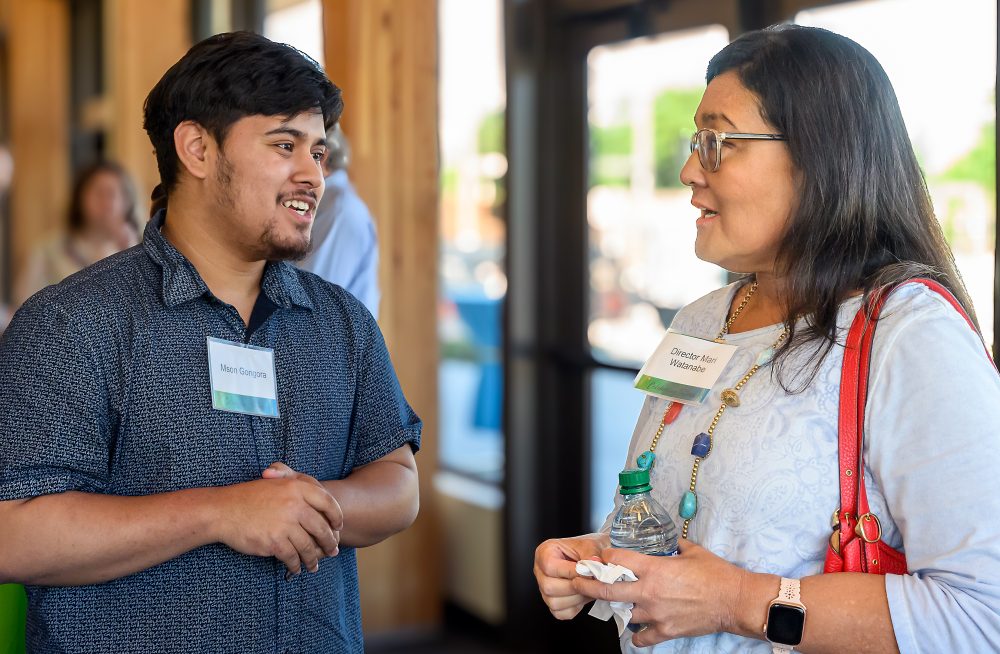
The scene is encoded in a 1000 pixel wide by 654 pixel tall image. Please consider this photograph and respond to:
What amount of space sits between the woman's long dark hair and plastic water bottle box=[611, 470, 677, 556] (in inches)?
10.8

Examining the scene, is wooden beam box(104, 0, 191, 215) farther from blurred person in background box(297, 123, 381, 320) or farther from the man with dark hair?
the man with dark hair

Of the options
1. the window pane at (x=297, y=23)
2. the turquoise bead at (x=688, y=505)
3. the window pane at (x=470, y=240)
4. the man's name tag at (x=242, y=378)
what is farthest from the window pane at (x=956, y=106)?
the window pane at (x=297, y=23)

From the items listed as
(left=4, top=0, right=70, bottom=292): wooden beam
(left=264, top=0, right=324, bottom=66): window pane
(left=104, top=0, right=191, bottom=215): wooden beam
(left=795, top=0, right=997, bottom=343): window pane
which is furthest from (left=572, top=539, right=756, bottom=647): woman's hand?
(left=4, top=0, right=70, bottom=292): wooden beam

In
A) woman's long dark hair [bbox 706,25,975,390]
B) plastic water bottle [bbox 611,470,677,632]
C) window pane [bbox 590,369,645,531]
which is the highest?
woman's long dark hair [bbox 706,25,975,390]

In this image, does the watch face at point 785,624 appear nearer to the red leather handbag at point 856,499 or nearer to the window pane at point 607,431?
the red leather handbag at point 856,499

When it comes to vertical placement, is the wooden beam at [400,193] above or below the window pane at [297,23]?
below

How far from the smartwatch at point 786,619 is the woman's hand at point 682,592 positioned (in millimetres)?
47

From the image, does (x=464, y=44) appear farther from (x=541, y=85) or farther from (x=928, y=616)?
(x=928, y=616)

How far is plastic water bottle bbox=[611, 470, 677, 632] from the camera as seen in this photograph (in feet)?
4.39

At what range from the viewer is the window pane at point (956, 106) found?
226 cm

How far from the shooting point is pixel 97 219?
487cm

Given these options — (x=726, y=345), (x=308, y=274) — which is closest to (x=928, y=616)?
(x=726, y=345)

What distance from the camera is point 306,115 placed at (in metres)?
1.68

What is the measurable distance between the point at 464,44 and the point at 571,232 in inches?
43.5
